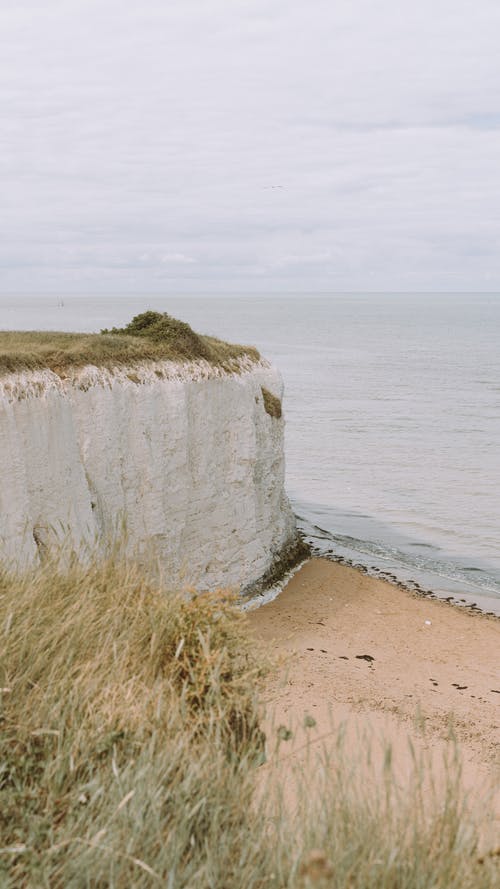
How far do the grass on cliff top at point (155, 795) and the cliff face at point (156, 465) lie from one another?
497 centimetres

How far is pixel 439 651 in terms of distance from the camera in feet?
52.4

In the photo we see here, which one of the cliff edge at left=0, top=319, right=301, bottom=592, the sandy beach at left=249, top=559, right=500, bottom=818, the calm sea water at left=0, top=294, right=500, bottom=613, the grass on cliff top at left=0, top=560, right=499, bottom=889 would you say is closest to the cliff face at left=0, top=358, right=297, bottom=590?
the cliff edge at left=0, top=319, right=301, bottom=592

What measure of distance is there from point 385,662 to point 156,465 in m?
5.13

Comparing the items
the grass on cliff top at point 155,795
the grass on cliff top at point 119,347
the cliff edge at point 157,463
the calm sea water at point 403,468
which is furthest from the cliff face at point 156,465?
the calm sea water at point 403,468

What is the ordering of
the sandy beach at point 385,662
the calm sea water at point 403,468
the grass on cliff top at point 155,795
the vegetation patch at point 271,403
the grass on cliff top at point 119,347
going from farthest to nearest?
the calm sea water at point 403,468, the vegetation patch at point 271,403, the grass on cliff top at point 119,347, the sandy beach at point 385,662, the grass on cliff top at point 155,795

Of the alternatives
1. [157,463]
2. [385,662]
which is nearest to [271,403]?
[157,463]

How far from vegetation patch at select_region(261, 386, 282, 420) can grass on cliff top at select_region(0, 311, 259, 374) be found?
2.59ft

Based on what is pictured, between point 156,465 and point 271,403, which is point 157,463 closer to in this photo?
point 156,465

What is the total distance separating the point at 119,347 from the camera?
15336 mm

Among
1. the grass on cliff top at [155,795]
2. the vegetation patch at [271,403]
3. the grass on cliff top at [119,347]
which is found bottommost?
the grass on cliff top at [155,795]

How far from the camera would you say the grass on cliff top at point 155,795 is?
4.41 m

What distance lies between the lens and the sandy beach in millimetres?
11648

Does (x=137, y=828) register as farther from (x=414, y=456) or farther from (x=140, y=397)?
(x=414, y=456)

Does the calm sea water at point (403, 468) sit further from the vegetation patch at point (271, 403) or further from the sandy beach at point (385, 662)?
the vegetation patch at point (271, 403)
